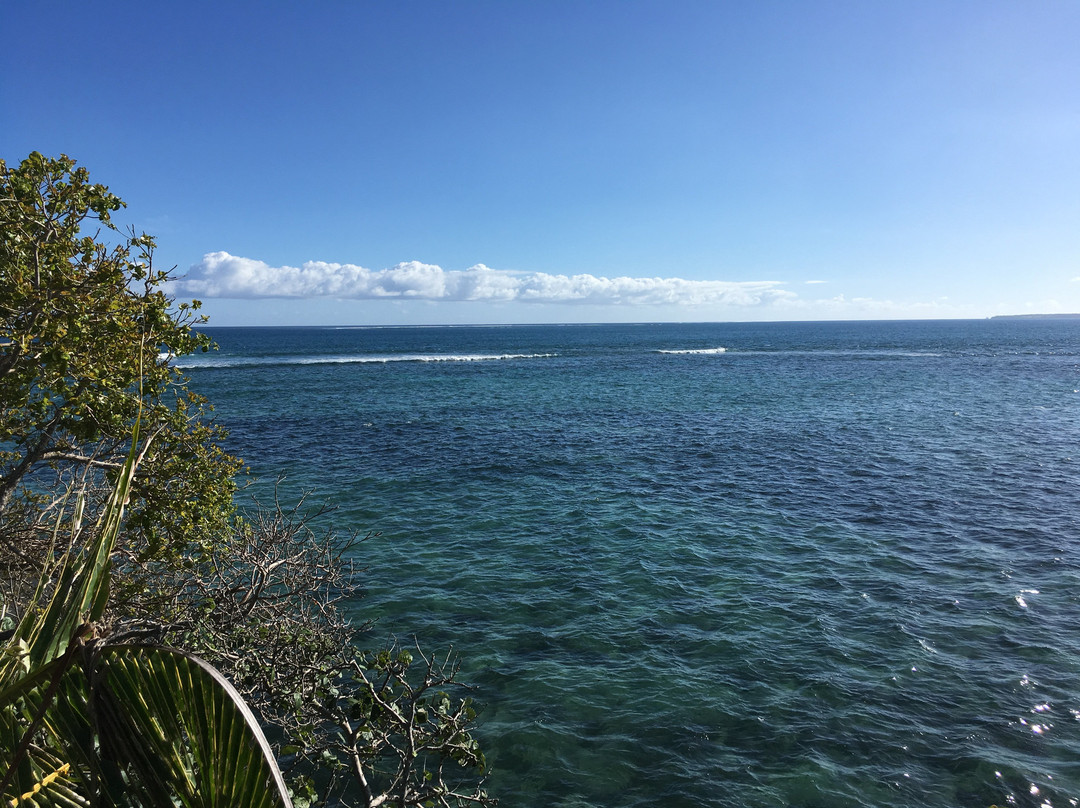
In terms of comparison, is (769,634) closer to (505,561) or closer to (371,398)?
(505,561)

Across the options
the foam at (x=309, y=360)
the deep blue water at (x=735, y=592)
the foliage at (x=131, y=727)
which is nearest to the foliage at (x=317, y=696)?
the deep blue water at (x=735, y=592)

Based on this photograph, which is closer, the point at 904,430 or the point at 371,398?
the point at 904,430

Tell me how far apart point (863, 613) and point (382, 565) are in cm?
1340

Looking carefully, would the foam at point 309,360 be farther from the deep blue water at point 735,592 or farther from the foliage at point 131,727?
the foliage at point 131,727

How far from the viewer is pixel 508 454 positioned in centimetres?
3497

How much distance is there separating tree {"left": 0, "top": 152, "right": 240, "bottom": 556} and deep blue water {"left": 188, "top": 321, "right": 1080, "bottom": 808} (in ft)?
23.1

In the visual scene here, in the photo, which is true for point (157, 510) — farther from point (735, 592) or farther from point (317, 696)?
point (735, 592)

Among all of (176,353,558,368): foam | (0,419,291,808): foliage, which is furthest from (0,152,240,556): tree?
(176,353,558,368): foam

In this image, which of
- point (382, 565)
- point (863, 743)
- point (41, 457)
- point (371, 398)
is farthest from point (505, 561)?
point (371, 398)

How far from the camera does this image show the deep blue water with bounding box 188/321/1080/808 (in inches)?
456

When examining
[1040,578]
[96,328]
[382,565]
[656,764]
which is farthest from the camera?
[382,565]

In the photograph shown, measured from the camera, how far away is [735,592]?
59.0 ft

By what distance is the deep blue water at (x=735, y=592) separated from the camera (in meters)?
11.6

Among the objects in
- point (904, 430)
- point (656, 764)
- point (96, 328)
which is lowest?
point (656, 764)
